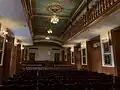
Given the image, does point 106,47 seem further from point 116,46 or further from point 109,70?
point 109,70

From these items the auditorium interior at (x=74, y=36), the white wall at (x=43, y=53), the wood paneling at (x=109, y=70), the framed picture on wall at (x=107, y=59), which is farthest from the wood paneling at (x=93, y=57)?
the white wall at (x=43, y=53)

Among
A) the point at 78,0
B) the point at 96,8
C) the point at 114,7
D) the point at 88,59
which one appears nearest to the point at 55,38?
the point at 88,59

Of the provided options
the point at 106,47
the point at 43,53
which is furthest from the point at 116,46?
the point at 43,53

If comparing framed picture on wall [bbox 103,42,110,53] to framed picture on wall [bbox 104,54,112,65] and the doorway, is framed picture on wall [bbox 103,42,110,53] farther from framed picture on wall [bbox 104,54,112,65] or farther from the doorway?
the doorway

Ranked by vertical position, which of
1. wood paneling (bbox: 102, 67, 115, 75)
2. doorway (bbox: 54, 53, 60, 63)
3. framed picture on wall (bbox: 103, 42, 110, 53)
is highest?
framed picture on wall (bbox: 103, 42, 110, 53)

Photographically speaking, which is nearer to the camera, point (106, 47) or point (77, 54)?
point (106, 47)

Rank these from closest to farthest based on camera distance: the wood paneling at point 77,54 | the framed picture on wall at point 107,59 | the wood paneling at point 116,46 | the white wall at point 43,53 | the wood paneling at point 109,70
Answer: the wood paneling at point 116,46, the wood paneling at point 109,70, the framed picture on wall at point 107,59, the wood paneling at point 77,54, the white wall at point 43,53

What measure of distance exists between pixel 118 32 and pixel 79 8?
2.40 m

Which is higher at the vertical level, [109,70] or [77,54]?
[77,54]

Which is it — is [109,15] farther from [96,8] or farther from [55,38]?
[55,38]

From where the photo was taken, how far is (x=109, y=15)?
13.7ft

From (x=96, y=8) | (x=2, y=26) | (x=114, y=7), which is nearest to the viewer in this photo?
(x=114, y=7)

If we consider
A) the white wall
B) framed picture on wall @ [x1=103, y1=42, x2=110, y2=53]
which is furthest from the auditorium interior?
the white wall

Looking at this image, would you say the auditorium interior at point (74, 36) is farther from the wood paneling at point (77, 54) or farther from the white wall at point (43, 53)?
the white wall at point (43, 53)
